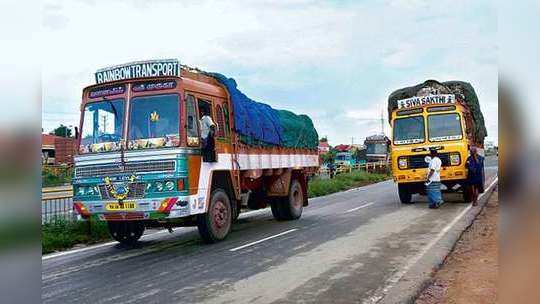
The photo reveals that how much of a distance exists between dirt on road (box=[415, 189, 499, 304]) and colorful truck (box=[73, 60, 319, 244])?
3.65m

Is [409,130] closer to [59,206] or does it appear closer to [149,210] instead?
[149,210]

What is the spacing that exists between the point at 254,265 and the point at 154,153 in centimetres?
230

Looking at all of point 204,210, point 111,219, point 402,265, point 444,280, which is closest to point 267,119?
point 204,210

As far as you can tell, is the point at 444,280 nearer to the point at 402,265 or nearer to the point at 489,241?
the point at 402,265

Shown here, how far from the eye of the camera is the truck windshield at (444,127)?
13656 millimetres

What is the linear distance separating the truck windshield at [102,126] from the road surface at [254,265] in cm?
167

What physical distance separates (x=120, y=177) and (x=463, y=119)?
9339 mm

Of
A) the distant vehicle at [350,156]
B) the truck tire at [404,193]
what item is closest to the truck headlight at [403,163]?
the truck tire at [404,193]

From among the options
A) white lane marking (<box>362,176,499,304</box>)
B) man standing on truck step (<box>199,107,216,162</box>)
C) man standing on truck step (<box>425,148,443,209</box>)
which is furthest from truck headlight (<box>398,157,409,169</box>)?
man standing on truck step (<box>199,107,216,162</box>)

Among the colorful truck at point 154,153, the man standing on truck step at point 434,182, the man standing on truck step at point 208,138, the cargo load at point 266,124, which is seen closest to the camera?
the colorful truck at point 154,153

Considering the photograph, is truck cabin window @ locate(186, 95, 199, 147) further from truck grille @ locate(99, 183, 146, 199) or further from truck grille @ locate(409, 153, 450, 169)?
truck grille @ locate(409, 153, 450, 169)

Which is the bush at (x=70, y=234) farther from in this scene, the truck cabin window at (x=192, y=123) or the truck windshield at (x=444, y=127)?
the truck windshield at (x=444, y=127)

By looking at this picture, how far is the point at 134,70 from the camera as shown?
794 centimetres

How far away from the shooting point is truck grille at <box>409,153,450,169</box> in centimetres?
1347
